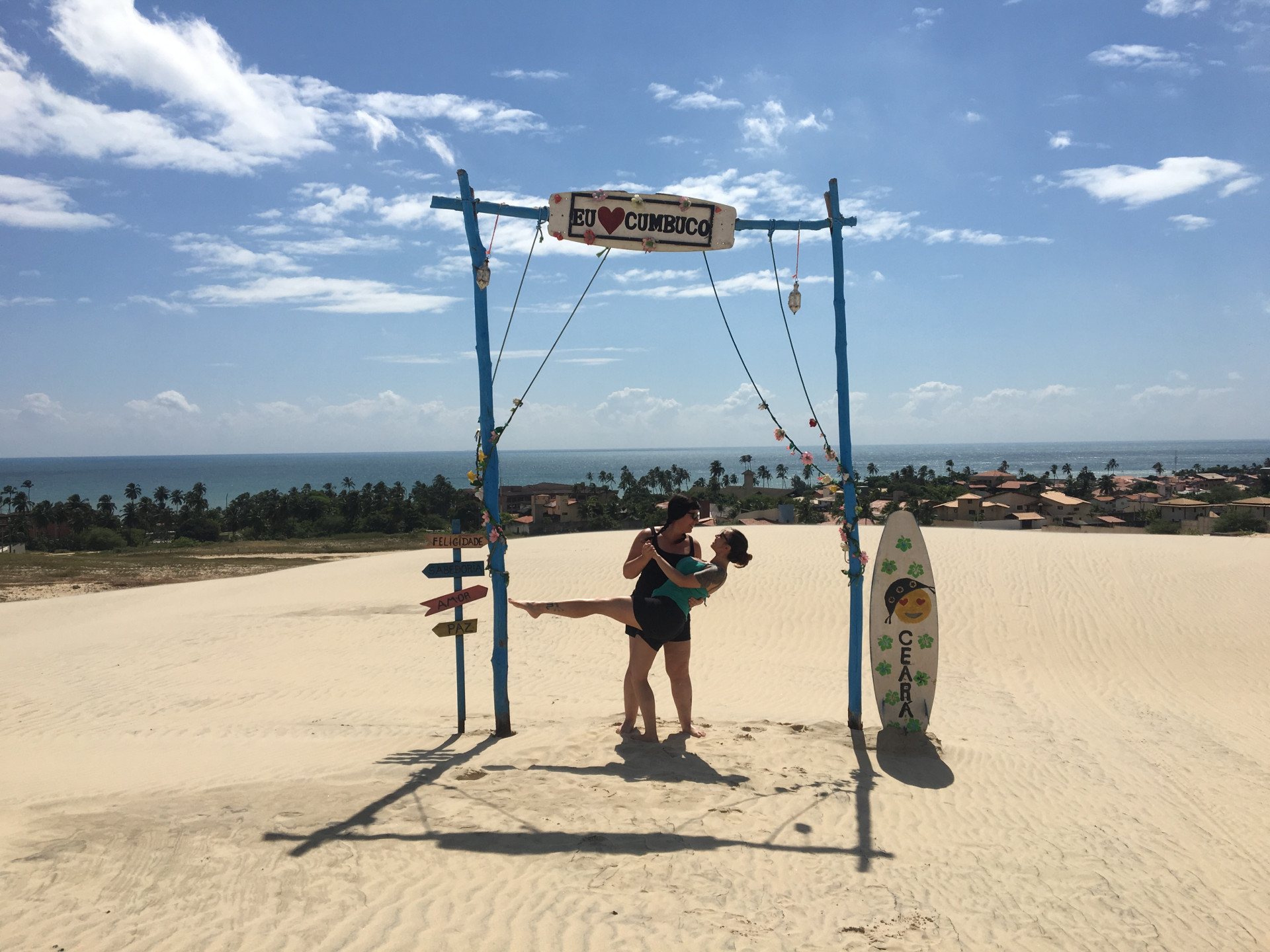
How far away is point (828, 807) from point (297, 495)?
233 feet

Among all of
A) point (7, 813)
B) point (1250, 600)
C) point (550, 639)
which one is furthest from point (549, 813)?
point (1250, 600)

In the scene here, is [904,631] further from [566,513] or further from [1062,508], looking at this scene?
[1062,508]

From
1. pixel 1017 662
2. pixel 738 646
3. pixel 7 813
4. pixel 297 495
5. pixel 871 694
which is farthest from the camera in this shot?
pixel 297 495

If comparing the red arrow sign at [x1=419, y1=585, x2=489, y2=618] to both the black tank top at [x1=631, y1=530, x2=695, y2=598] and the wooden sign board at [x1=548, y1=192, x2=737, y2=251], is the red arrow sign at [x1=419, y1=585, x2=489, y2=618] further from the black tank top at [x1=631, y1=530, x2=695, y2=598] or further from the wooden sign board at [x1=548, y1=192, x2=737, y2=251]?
the wooden sign board at [x1=548, y1=192, x2=737, y2=251]

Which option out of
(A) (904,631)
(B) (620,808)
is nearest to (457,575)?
(B) (620,808)

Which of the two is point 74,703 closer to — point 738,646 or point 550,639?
point 550,639

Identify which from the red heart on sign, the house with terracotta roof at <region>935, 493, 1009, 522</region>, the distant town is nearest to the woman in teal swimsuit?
the red heart on sign

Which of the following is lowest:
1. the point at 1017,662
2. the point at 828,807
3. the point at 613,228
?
the point at 1017,662

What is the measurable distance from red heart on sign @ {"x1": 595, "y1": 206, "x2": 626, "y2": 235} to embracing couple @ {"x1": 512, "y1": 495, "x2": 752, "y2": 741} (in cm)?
256

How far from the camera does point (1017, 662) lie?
12234mm

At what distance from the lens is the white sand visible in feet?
12.5

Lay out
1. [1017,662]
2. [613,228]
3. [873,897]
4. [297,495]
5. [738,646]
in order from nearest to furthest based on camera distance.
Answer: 1. [873,897]
2. [613,228]
3. [1017,662]
4. [738,646]
5. [297,495]

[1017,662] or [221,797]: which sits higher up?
[221,797]

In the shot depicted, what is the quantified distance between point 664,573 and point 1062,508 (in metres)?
62.6
